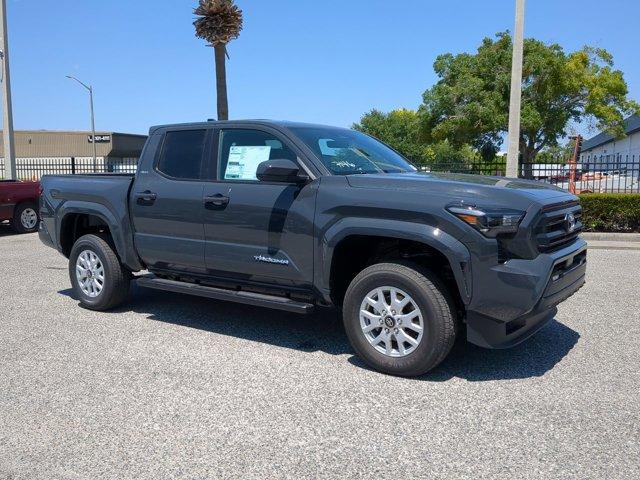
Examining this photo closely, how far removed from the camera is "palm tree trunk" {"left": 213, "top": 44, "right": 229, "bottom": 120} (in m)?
17.7

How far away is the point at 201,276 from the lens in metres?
5.73

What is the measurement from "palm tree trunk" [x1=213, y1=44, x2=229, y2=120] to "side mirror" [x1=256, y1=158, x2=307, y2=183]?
44.1ft

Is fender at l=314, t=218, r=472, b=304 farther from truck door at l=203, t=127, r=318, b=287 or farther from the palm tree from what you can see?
the palm tree

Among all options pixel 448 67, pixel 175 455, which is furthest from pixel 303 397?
pixel 448 67

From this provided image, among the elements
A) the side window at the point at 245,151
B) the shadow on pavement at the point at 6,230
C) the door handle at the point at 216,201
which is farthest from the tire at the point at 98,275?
the shadow on pavement at the point at 6,230

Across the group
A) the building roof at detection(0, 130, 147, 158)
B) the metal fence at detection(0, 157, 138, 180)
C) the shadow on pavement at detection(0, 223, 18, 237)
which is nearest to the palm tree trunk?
the metal fence at detection(0, 157, 138, 180)

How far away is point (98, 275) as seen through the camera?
653 cm

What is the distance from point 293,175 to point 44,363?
2.50 meters

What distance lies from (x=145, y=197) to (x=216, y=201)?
3.22 ft

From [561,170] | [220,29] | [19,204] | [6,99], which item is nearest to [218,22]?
[220,29]

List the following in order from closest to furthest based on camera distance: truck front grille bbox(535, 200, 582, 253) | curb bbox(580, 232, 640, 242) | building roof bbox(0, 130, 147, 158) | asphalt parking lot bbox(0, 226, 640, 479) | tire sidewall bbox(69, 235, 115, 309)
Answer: asphalt parking lot bbox(0, 226, 640, 479) → truck front grille bbox(535, 200, 582, 253) → tire sidewall bbox(69, 235, 115, 309) → curb bbox(580, 232, 640, 242) → building roof bbox(0, 130, 147, 158)

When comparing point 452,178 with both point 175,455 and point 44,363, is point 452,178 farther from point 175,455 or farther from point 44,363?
point 44,363

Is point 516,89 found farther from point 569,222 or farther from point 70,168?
point 70,168

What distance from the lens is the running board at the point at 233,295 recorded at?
16.3ft
